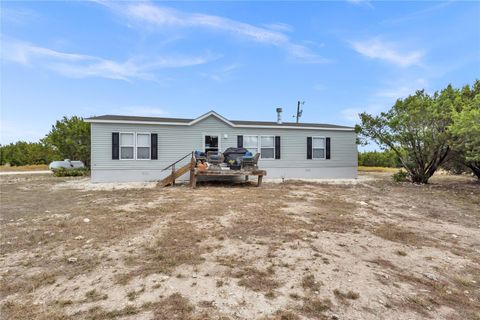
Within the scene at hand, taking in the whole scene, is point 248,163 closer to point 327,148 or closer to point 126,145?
point 126,145

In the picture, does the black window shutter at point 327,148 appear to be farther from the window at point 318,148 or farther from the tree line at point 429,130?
the tree line at point 429,130

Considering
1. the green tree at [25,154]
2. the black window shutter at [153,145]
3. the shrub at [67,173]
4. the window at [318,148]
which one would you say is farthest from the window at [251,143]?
the green tree at [25,154]

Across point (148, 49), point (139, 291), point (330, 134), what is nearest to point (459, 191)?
point (330, 134)

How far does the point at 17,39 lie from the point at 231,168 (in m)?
10.5

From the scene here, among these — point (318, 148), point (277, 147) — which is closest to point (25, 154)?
point (277, 147)

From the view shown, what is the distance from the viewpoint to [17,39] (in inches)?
420

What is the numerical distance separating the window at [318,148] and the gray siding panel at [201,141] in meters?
0.25

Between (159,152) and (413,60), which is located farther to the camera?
(413,60)

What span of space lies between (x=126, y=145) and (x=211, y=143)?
419 centimetres

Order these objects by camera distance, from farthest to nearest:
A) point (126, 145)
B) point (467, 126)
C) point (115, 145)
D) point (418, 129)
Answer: point (126, 145), point (115, 145), point (418, 129), point (467, 126)

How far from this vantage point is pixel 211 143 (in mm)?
13641

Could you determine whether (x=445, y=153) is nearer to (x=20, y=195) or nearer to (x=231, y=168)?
(x=231, y=168)

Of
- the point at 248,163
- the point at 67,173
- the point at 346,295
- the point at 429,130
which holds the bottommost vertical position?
the point at 346,295

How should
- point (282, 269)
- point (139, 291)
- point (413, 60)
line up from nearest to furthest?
point (139, 291)
point (282, 269)
point (413, 60)
